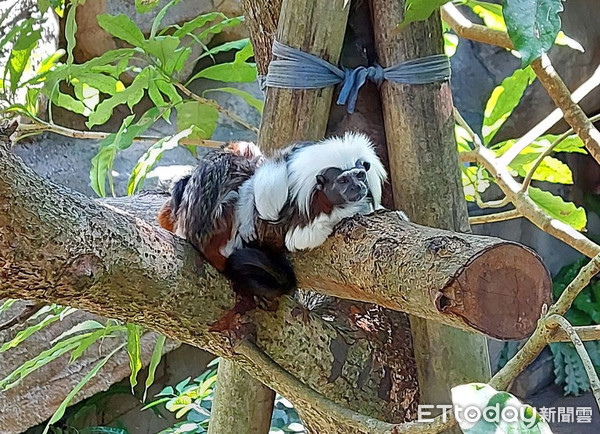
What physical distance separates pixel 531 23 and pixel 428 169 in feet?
1.68

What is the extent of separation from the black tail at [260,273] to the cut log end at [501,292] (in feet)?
0.95

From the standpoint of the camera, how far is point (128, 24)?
1.31m

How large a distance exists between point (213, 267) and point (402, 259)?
29 centimetres

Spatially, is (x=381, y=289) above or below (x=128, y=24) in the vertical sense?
below

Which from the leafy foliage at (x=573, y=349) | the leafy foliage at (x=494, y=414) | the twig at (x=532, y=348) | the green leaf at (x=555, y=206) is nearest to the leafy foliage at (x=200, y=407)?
the green leaf at (x=555, y=206)

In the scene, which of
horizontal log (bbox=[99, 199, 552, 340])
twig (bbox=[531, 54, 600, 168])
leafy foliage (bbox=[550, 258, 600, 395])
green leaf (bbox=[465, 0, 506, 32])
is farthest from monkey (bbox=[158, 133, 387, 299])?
leafy foliage (bbox=[550, 258, 600, 395])

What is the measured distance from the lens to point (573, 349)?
11.3ft

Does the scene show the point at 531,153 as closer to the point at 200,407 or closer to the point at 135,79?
the point at 135,79

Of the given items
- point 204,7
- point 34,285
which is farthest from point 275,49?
point 204,7

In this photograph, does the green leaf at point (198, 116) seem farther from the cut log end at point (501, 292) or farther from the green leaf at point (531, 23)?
the green leaf at point (531, 23)

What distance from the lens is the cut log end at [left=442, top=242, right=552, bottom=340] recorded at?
67 cm

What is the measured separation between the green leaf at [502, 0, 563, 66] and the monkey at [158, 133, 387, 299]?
0.44 metres

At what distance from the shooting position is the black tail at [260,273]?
914mm

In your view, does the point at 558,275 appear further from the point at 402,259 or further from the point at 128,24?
the point at 402,259
